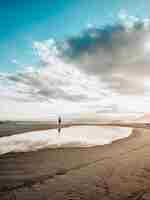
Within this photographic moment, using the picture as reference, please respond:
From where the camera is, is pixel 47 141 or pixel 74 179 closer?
pixel 74 179

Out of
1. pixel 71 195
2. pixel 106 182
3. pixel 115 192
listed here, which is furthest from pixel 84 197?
pixel 106 182

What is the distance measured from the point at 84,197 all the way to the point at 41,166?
14.1ft

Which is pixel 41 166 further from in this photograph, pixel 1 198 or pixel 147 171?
pixel 147 171

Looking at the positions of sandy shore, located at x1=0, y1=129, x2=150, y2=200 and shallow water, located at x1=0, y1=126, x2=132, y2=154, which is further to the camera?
shallow water, located at x1=0, y1=126, x2=132, y2=154

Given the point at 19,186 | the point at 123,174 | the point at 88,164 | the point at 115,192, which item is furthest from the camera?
the point at 88,164

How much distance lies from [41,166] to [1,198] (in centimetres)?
377

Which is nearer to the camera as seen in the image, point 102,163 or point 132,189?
point 132,189

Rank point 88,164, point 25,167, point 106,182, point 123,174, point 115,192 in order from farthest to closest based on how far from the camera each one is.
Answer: point 88,164
point 25,167
point 123,174
point 106,182
point 115,192

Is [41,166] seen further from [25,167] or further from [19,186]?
[19,186]

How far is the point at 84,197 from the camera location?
5.37m

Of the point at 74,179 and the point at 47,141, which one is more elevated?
the point at 74,179

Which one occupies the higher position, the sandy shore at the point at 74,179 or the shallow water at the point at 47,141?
the sandy shore at the point at 74,179

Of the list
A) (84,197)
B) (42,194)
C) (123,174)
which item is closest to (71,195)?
(84,197)

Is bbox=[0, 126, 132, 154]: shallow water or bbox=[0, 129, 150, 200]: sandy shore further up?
bbox=[0, 129, 150, 200]: sandy shore
